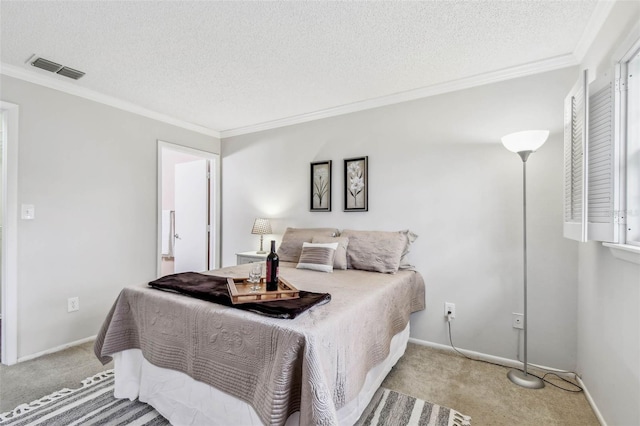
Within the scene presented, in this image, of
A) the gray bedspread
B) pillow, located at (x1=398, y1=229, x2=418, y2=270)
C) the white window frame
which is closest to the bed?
the gray bedspread

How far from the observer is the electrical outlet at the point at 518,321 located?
2.39 metres

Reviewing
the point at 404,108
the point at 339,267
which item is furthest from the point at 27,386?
the point at 404,108

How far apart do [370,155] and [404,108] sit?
1.85 ft

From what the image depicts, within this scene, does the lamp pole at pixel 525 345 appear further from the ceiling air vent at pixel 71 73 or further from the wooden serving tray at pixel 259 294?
the ceiling air vent at pixel 71 73

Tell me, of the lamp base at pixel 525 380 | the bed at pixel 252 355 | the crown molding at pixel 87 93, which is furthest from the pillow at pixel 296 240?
the crown molding at pixel 87 93

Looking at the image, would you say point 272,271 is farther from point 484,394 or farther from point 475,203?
point 475,203

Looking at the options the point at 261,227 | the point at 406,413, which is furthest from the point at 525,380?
the point at 261,227

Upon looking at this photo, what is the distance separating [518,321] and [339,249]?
1.57m

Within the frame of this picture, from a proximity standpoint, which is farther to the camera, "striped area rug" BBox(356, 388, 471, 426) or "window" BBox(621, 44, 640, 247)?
"striped area rug" BBox(356, 388, 471, 426)

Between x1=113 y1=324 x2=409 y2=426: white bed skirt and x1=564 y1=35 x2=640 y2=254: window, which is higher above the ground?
x1=564 y1=35 x2=640 y2=254: window

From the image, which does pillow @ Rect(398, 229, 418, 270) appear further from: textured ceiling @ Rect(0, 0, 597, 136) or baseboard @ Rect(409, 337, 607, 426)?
textured ceiling @ Rect(0, 0, 597, 136)

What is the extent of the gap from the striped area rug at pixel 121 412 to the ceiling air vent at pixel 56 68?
8.04 ft

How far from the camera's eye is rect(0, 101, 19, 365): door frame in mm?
2385

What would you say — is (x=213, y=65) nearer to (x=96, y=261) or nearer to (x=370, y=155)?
(x=370, y=155)
